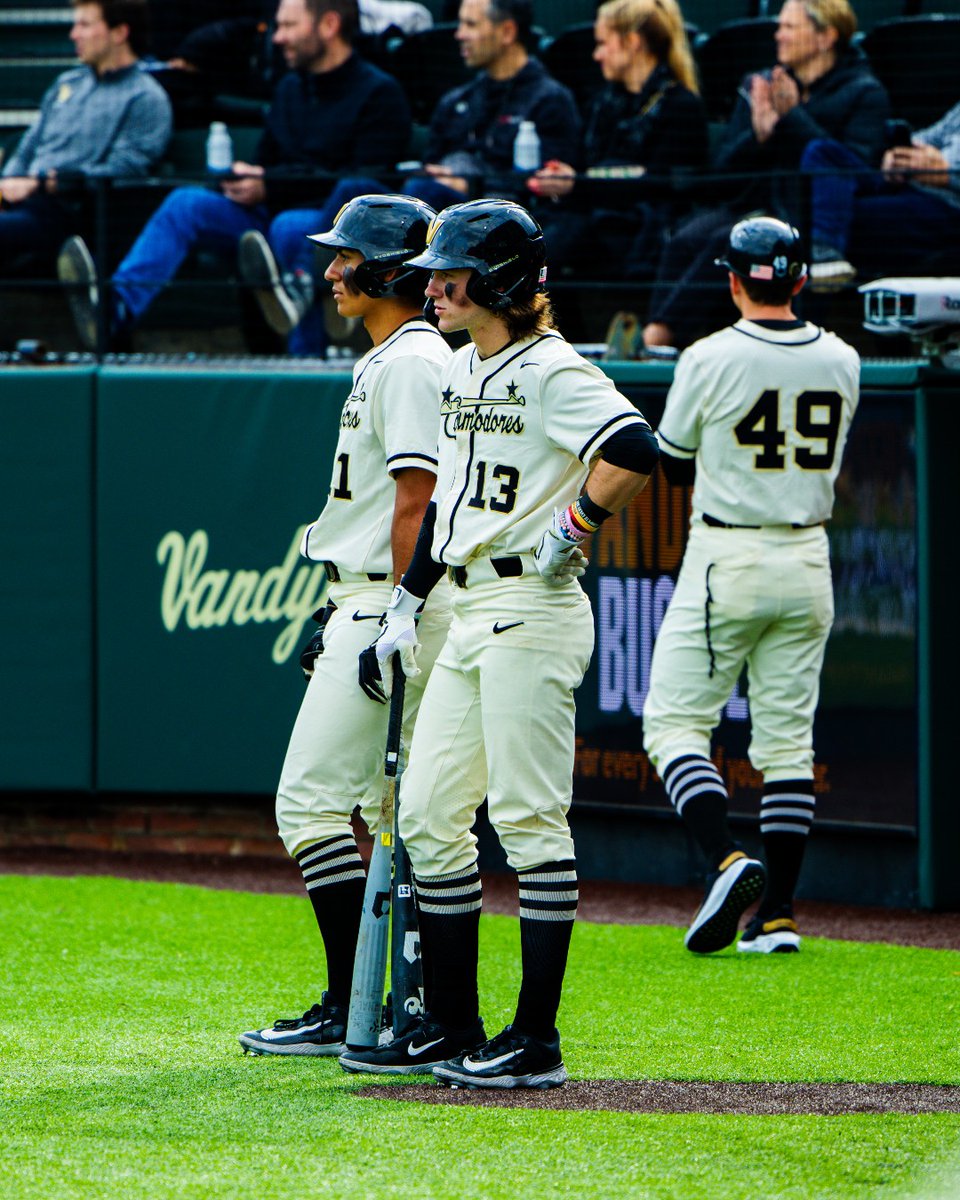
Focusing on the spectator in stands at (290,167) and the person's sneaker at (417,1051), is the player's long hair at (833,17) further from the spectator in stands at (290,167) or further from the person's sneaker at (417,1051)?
the person's sneaker at (417,1051)

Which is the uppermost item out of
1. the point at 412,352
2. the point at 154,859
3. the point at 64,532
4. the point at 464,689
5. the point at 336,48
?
the point at 336,48

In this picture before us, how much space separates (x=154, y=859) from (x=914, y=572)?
11.4 feet

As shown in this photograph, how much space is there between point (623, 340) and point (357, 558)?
3.38 m

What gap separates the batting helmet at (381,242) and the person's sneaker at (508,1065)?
5.89ft

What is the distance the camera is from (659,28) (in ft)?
27.9

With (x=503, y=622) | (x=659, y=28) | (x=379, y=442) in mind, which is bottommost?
(x=503, y=622)

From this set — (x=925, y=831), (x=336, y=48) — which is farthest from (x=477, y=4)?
(x=925, y=831)

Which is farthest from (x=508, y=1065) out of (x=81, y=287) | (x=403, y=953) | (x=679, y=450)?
(x=81, y=287)

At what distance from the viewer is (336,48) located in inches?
357

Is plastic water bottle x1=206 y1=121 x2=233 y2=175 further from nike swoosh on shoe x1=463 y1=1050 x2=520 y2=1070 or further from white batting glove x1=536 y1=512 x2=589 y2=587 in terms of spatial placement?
nike swoosh on shoe x1=463 y1=1050 x2=520 y2=1070

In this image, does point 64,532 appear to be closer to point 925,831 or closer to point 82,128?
point 82,128

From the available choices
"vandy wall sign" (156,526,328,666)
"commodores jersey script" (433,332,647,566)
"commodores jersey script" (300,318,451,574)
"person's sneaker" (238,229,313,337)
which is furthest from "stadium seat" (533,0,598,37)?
"commodores jersey script" (433,332,647,566)

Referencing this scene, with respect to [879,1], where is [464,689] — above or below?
below

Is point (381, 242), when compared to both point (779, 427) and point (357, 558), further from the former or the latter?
point (779, 427)
